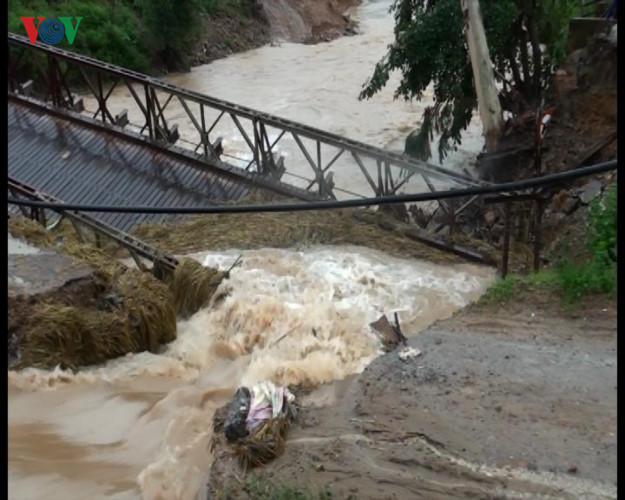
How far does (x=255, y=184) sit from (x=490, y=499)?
26.4 ft

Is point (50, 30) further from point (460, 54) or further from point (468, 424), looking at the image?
point (468, 424)

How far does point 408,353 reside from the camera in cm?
669

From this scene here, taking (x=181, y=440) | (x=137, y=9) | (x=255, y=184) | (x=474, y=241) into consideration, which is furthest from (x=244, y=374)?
(x=137, y=9)

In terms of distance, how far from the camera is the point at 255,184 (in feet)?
39.6

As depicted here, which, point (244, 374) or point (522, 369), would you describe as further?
point (244, 374)

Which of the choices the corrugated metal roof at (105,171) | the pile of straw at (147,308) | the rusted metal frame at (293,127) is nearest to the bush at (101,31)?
the rusted metal frame at (293,127)

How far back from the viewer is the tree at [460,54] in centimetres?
1508

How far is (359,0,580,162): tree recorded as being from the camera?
15.1m

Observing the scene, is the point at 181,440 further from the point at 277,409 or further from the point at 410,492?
the point at 410,492

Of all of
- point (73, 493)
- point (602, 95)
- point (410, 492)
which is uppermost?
point (602, 95)

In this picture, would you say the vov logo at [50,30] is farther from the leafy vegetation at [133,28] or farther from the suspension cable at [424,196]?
the suspension cable at [424,196]

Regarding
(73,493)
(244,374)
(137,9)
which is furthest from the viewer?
(137,9)

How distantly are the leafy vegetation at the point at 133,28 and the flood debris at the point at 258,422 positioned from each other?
22239 mm

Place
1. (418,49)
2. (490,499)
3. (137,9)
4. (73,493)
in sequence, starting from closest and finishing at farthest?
1. (490,499)
2. (73,493)
3. (418,49)
4. (137,9)
